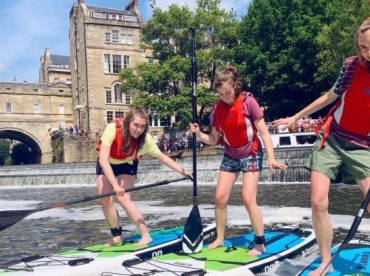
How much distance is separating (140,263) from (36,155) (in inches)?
2409

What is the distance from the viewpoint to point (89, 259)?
210 inches

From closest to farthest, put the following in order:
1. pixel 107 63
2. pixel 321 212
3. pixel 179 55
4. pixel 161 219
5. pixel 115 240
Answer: pixel 321 212 < pixel 115 240 < pixel 161 219 < pixel 179 55 < pixel 107 63

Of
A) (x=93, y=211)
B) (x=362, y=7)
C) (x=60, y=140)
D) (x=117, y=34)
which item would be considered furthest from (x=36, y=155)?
(x=93, y=211)

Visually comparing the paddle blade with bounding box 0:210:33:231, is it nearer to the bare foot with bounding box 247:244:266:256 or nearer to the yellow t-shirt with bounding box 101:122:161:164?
the yellow t-shirt with bounding box 101:122:161:164

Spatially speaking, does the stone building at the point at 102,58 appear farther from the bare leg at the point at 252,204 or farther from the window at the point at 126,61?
the bare leg at the point at 252,204

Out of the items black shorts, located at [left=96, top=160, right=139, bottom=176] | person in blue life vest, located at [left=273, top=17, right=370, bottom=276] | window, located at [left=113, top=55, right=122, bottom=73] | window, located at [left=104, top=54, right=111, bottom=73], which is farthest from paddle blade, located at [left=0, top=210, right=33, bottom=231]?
window, located at [left=113, top=55, right=122, bottom=73]

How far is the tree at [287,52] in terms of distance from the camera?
34.4 m

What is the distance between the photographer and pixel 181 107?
4031 centimetres

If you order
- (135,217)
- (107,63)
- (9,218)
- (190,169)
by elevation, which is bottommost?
(190,169)

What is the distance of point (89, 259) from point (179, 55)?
38.5 m

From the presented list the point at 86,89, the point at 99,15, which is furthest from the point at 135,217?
the point at 99,15

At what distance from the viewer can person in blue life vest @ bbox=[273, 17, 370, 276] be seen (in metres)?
4.20

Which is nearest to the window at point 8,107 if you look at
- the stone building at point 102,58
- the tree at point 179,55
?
the stone building at point 102,58

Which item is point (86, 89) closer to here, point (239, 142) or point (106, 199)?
point (106, 199)
